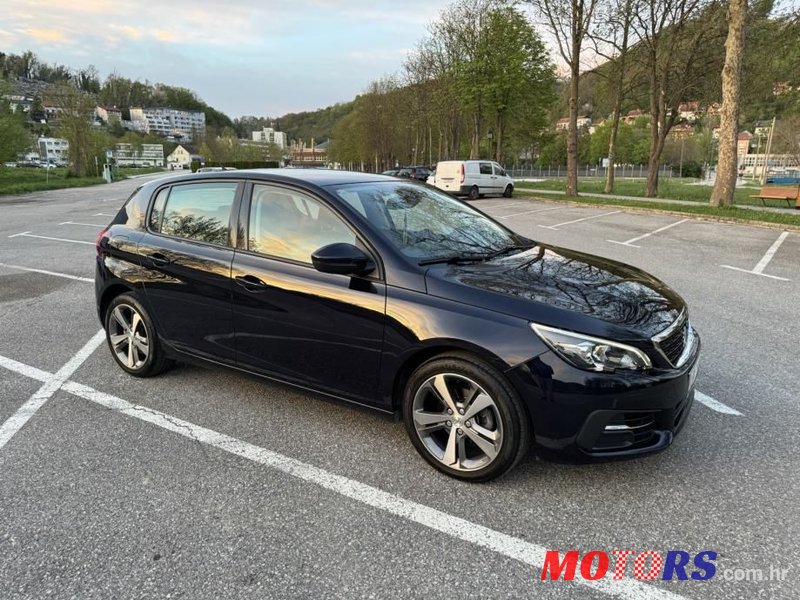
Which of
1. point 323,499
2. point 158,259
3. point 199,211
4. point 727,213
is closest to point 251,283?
point 199,211

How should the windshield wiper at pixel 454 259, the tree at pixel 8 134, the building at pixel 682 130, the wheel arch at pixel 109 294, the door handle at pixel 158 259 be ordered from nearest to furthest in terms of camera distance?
the windshield wiper at pixel 454 259 < the door handle at pixel 158 259 < the wheel arch at pixel 109 294 < the building at pixel 682 130 < the tree at pixel 8 134

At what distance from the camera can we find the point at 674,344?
281 centimetres

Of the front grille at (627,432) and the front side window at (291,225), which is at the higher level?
the front side window at (291,225)

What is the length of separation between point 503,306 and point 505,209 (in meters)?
18.2

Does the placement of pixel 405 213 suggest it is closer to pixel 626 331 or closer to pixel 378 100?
pixel 626 331

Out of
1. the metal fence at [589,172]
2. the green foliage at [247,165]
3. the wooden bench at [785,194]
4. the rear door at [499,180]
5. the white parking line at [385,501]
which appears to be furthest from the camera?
the metal fence at [589,172]

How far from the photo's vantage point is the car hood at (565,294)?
2621mm

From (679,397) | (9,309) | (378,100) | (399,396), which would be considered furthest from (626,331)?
(378,100)

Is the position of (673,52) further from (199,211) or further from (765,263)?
(199,211)

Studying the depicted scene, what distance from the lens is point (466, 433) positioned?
2811 mm

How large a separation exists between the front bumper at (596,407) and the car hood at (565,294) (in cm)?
21

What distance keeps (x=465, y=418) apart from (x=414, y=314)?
0.59 metres

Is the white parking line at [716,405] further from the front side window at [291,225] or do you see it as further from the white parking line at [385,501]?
Result: the front side window at [291,225]

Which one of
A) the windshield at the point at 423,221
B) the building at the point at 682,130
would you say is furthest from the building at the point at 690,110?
the windshield at the point at 423,221
